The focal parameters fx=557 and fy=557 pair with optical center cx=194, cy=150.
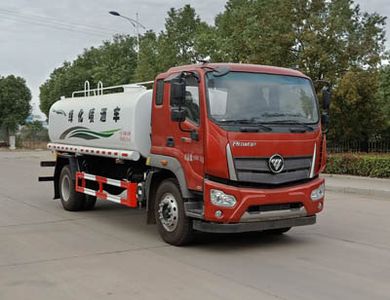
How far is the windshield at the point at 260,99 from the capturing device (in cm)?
751

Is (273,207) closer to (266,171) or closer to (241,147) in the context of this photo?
(266,171)

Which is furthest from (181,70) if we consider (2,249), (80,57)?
(80,57)

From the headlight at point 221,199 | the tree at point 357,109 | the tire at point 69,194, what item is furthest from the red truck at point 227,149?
the tree at point 357,109

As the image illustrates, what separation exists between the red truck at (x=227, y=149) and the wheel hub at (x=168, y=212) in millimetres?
14

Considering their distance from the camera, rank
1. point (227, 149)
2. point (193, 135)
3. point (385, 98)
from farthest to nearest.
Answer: point (385, 98) → point (193, 135) → point (227, 149)

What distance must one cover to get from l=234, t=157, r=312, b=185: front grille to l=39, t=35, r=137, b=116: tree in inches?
1377

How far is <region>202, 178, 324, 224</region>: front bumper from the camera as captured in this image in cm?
730

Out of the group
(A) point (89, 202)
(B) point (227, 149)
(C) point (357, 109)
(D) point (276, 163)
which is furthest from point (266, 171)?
(C) point (357, 109)

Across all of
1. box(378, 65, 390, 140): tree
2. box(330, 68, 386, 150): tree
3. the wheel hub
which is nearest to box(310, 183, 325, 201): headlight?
the wheel hub

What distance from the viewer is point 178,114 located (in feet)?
25.0

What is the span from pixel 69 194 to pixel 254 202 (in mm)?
5393

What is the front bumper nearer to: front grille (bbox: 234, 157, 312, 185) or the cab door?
front grille (bbox: 234, 157, 312, 185)

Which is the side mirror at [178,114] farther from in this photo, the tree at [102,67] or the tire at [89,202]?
the tree at [102,67]

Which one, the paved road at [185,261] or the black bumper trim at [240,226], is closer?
the paved road at [185,261]
